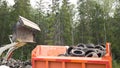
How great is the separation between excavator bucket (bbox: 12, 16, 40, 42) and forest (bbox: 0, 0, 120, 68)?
29347 millimetres

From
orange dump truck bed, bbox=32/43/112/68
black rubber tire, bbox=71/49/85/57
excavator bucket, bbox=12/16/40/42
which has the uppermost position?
excavator bucket, bbox=12/16/40/42

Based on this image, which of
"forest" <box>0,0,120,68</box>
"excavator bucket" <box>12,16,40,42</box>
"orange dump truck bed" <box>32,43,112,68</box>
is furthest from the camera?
"forest" <box>0,0,120,68</box>

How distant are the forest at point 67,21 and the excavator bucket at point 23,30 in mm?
29347

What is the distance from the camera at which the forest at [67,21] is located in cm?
4284

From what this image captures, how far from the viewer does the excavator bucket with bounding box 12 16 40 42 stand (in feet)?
37.2

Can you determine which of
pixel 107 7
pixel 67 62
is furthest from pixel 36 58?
pixel 107 7

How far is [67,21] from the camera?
44438 millimetres

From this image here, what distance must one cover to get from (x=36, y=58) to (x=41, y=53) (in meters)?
0.84

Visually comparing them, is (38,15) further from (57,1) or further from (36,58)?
(36,58)

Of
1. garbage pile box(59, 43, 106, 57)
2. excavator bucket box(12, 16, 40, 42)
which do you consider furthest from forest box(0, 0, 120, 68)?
garbage pile box(59, 43, 106, 57)

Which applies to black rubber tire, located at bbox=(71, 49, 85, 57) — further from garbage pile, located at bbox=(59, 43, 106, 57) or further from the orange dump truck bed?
the orange dump truck bed

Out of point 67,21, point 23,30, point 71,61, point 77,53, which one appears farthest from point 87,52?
point 67,21

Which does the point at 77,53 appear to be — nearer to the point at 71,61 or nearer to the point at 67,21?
the point at 71,61

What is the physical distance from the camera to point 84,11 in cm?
4534
